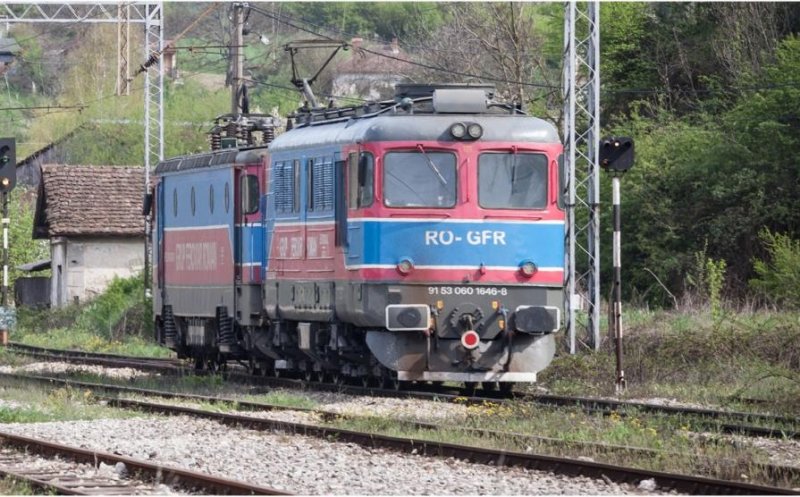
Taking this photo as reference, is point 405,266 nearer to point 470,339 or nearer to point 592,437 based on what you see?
point 470,339

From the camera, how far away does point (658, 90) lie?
45.2 metres

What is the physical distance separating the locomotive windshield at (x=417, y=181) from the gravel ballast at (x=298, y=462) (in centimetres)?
384

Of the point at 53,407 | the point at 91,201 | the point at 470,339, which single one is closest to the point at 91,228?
the point at 91,201

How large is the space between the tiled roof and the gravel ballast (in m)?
30.6

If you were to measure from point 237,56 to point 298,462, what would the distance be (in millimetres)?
21165

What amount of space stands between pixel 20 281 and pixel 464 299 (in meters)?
38.8

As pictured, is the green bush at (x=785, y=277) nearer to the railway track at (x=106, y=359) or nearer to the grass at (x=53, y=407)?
the railway track at (x=106, y=359)

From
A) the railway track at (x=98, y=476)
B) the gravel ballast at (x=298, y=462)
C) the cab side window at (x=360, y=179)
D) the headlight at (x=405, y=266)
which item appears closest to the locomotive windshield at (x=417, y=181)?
the cab side window at (x=360, y=179)

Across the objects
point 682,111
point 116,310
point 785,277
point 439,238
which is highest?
point 682,111

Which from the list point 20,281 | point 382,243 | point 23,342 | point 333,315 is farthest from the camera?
point 20,281

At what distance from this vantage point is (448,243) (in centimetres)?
1909

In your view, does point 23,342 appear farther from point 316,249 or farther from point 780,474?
point 780,474

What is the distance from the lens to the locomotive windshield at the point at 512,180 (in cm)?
1934

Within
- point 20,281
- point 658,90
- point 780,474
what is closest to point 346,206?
point 780,474
